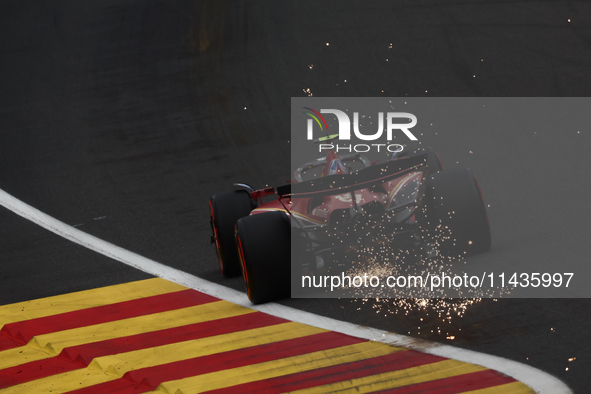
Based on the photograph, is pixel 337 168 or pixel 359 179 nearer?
pixel 359 179

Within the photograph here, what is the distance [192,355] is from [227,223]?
5.88ft

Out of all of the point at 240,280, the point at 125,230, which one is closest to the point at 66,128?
the point at 125,230

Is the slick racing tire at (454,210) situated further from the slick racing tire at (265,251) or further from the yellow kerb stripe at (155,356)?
the yellow kerb stripe at (155,356)

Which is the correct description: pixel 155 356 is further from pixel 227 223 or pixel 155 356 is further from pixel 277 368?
pixel 227 223

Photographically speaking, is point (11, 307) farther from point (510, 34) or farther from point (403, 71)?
point (510, 34)

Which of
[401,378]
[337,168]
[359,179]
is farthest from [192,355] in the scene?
[337,168]

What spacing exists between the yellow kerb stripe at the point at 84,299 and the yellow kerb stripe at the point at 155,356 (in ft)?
4.47

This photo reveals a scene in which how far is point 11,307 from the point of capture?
6.80 m

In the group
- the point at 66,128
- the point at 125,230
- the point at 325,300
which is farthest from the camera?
the point at 66,128

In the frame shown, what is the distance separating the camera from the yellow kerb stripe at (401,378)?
4574 millimetres

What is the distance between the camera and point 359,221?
6035mm

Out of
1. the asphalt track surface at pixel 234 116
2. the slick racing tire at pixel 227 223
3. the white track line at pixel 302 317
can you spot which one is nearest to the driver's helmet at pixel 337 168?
the slick racing tire at pixel 227 223

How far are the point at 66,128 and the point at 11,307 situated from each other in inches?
258

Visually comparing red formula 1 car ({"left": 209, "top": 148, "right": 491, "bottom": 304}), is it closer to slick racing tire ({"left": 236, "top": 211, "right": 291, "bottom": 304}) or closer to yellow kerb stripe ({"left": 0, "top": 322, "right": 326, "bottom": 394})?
slick racing tire ({"left": 236, "top": 211, "right": 291, "bottom": 304})
